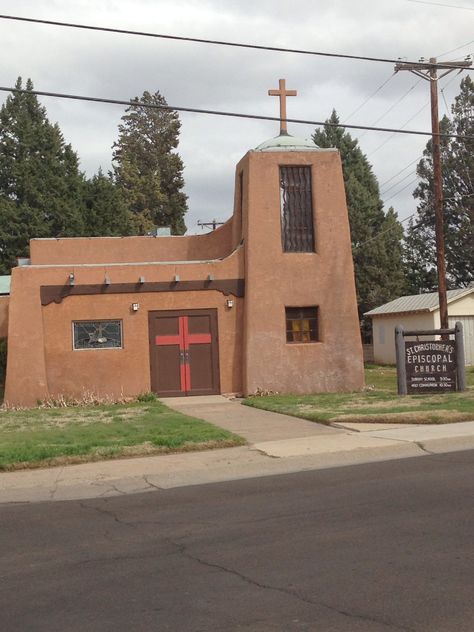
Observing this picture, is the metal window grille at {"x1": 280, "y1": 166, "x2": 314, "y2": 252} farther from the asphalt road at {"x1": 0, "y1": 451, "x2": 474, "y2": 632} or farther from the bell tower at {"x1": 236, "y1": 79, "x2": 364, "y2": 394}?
the asphalt road at {"x1": 0, "y1": 451, "x2": 474, "y2": 632}

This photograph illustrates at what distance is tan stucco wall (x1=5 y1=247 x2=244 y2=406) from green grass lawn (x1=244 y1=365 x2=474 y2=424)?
2.92 m

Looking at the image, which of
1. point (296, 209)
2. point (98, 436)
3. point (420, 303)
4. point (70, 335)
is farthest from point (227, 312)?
point (420, 303)

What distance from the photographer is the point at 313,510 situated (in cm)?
874

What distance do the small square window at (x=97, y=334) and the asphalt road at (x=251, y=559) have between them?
1226cm

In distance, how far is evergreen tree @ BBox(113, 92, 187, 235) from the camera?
61.7 m

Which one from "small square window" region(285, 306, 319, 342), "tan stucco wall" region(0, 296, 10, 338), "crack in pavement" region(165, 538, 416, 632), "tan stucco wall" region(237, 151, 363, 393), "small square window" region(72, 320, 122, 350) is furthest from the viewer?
"tan stucco wall" region(0, 296, 10, 338)

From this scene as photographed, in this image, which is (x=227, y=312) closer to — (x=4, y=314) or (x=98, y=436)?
(x=4, y=314)

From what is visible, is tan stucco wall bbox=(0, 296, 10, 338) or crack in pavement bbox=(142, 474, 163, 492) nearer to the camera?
crack in pavement bbox=(142, 474, 163, 492)

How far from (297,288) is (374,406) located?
18.9ft

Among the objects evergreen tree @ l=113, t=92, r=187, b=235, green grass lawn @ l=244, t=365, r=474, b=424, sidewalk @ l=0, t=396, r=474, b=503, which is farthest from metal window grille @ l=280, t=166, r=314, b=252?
evergreen tree @ l=113, t=92, r=187, b=235

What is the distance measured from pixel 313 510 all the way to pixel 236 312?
14.5 metres

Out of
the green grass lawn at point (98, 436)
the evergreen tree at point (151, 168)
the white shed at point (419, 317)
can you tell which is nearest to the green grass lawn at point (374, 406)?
the green grass lawn at point (98, 436)

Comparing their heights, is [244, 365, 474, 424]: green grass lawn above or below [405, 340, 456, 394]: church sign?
below

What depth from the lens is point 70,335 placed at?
22.2 m
